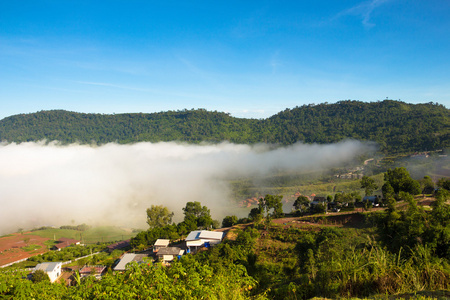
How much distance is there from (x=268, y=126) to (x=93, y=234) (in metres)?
106

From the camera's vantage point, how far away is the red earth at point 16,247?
135 ft

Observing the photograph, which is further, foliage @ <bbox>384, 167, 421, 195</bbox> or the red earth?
the red earth

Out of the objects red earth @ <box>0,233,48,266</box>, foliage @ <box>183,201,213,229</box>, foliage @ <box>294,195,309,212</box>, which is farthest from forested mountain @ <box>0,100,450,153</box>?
red earth @ <box>0,233,48,266</box>

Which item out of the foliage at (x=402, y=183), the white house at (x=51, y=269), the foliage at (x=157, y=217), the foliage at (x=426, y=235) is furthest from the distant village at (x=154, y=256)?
the foliage at (x=402, y=183)

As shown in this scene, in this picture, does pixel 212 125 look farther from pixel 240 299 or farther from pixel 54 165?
pixel 240 299

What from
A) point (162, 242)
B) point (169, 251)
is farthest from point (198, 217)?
point (169, 251)

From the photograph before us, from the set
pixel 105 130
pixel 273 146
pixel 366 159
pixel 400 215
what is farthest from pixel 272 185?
pixel 105 130

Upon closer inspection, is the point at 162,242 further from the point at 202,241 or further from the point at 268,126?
the point at 268,126

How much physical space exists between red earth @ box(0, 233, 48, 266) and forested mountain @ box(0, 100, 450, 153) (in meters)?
94.8

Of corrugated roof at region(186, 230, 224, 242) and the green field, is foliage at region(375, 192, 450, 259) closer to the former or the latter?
corrugated roof at region(186, 230, 224, 242)

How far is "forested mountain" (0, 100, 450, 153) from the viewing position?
86.2 m

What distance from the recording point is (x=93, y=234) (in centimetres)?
6378

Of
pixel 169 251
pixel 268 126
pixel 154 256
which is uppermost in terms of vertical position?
pixel 268 126

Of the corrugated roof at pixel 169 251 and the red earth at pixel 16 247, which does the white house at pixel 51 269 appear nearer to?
the corrugated roof at pixel 169 251
